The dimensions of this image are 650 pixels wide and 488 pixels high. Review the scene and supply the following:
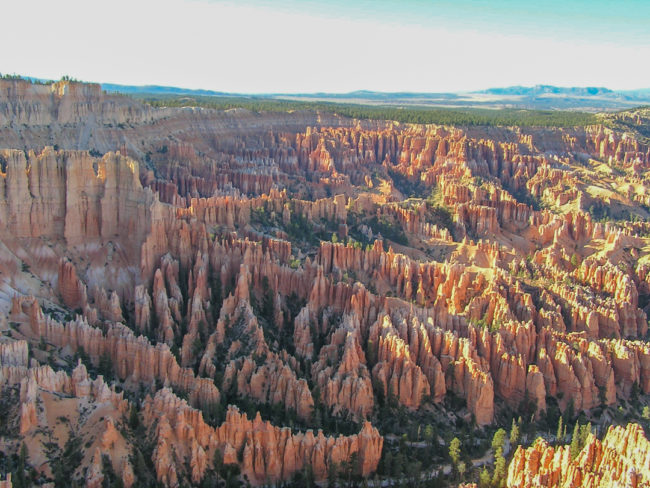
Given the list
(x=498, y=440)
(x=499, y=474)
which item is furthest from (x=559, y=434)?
(x=499, y=474)

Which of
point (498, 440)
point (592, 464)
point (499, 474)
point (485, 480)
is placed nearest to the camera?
point (592, 464)

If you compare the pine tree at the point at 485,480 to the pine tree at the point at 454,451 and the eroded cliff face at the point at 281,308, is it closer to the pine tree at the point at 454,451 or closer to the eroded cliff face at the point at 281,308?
the pine tree at the point at 454,451

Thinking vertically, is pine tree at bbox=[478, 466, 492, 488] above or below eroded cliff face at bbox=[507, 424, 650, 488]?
below

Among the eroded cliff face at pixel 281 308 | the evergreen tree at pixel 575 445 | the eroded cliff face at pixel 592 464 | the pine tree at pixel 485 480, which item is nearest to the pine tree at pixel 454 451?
the pine tree at pixel 485 480

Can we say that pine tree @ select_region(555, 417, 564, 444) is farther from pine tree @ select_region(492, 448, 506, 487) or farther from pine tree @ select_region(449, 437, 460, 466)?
pine tree @ select_region(449, 437, 460, 466)

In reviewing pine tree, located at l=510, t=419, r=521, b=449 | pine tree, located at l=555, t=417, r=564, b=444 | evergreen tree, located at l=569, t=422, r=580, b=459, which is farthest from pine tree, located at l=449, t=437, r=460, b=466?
pine tree, located at l=555, t=417, r=564, b=444

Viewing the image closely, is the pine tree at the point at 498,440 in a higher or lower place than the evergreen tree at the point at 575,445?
lower

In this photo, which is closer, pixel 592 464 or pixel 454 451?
pixel 592 464

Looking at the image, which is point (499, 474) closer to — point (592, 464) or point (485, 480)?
point (485, 480)
